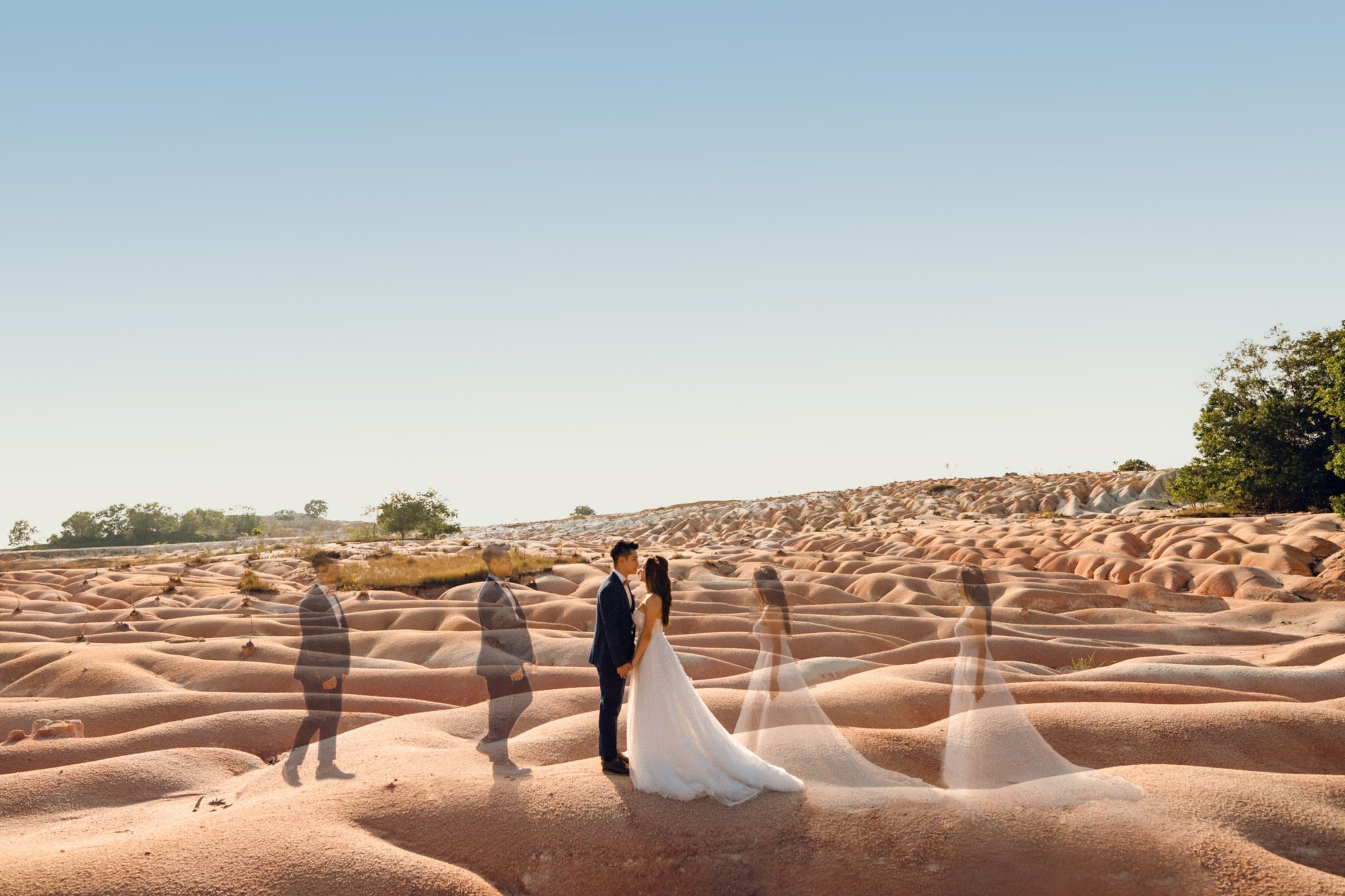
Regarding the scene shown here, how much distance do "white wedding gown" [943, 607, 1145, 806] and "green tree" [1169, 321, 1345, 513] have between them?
24051 mm

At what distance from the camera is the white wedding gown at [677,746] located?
602cm

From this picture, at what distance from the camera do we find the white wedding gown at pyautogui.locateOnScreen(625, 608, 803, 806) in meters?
6.02

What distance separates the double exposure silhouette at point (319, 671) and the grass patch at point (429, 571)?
12.4 meters

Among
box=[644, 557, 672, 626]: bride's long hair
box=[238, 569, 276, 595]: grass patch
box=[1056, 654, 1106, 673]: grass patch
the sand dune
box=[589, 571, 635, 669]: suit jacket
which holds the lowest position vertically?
box=[1056, 654, 1106, 673]: grass patch

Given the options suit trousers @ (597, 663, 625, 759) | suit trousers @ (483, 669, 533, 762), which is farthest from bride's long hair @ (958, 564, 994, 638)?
suit trousers @ (483, 669, 533, 762)

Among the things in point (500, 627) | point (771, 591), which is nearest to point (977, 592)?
point (771, 591)

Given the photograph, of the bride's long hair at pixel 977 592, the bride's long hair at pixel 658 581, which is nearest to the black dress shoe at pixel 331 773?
the bride's long hair at pixel 658 581

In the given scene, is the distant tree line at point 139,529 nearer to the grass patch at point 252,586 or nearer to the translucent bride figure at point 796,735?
the grass patch at point 252,586

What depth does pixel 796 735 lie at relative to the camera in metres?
7.46

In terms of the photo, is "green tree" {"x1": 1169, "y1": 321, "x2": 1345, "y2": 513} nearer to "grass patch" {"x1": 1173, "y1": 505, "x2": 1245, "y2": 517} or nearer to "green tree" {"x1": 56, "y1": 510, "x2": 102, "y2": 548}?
"grass patch" {"x1": 1173, "y1": 505, "x2": 1245, "y2": 517}

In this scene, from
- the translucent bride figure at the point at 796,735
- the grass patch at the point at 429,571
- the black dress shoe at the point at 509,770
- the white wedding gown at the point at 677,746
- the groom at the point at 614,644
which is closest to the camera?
the white wedding gown at the point at 677,746

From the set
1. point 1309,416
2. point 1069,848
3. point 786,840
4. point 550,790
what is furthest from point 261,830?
point 1309,416

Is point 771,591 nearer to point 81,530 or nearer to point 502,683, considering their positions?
point 502,683

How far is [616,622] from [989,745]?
3115mm
